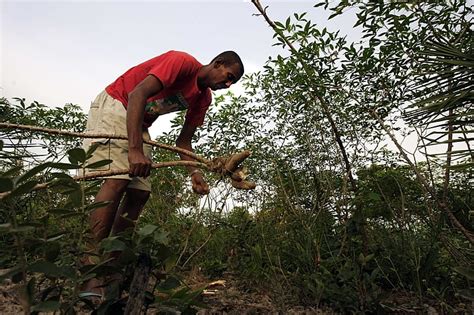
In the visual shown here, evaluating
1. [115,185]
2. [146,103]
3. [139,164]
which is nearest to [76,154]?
[139,164]

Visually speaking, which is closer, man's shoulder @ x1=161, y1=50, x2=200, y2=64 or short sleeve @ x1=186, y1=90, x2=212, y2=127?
man's shoulder @ x1=161, y1=50, x2=200, y2=64

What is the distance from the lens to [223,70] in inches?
93.1

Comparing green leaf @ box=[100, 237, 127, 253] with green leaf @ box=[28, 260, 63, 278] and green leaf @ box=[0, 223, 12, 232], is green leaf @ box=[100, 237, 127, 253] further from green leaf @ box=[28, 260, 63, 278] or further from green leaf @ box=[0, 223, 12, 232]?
green leaf @ box=[0, 223, 12, 232]

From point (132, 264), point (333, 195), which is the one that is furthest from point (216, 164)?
point (333, 195)

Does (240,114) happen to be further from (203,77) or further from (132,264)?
(132,264)

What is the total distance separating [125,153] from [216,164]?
95 centimetres

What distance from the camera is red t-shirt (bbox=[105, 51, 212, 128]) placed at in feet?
7.55

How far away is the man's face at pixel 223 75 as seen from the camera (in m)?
2.37

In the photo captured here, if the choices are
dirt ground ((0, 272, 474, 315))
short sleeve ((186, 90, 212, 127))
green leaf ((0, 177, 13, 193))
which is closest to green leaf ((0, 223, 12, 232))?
green leaf ((0, 177, 13, 193))

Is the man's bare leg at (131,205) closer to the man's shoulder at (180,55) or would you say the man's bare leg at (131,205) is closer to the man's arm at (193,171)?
the man's arm at (193,171)

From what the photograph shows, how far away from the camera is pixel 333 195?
291 cm

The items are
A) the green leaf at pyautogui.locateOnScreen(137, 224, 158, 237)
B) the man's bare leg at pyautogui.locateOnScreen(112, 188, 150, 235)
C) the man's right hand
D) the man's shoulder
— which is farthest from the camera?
the man's bare leg at pyautogui.locateOnScreen(112, 188, 150, 235)

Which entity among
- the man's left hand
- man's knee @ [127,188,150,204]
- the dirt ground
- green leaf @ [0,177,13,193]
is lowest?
the dirt ground

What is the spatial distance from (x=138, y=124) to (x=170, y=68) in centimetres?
39
